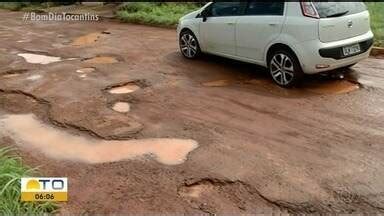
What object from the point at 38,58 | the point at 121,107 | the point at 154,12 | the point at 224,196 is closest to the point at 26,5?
the point at 154,12

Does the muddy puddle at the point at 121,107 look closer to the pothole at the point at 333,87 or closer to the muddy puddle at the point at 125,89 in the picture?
the muddy puddle at the point at 125,89

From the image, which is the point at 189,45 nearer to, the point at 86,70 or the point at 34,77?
the point at 86,70

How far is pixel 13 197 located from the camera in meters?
4.33

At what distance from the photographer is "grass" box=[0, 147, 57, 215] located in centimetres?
416

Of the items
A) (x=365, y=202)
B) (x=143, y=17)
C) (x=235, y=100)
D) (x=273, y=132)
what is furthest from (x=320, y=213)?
(x=143, y=17)

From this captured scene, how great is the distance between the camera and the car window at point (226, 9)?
8243 mm

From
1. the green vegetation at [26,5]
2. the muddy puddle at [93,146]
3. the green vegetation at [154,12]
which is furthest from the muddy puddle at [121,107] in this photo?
the green vegetation at [26,5]

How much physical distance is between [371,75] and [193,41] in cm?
337

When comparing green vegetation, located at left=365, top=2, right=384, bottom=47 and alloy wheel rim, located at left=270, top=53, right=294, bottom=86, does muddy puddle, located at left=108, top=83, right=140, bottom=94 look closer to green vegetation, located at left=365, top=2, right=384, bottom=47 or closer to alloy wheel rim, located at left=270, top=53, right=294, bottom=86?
alloy wheel rim, located at left=270, top=53, right=294, bottom=86

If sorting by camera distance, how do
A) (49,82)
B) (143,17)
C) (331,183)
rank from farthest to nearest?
(143,17), (49,82), (331,183)

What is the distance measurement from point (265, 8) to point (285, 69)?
1.07 m

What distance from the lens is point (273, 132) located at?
5.91 meters

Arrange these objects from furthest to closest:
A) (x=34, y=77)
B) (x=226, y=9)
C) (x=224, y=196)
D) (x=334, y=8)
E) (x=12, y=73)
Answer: (x=12, y=73) < (x=34, y=77) < (x=226, y=9) < (x=334, y=8) < (x=224, y=196)

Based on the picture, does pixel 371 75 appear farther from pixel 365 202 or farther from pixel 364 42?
pixel 365 202
